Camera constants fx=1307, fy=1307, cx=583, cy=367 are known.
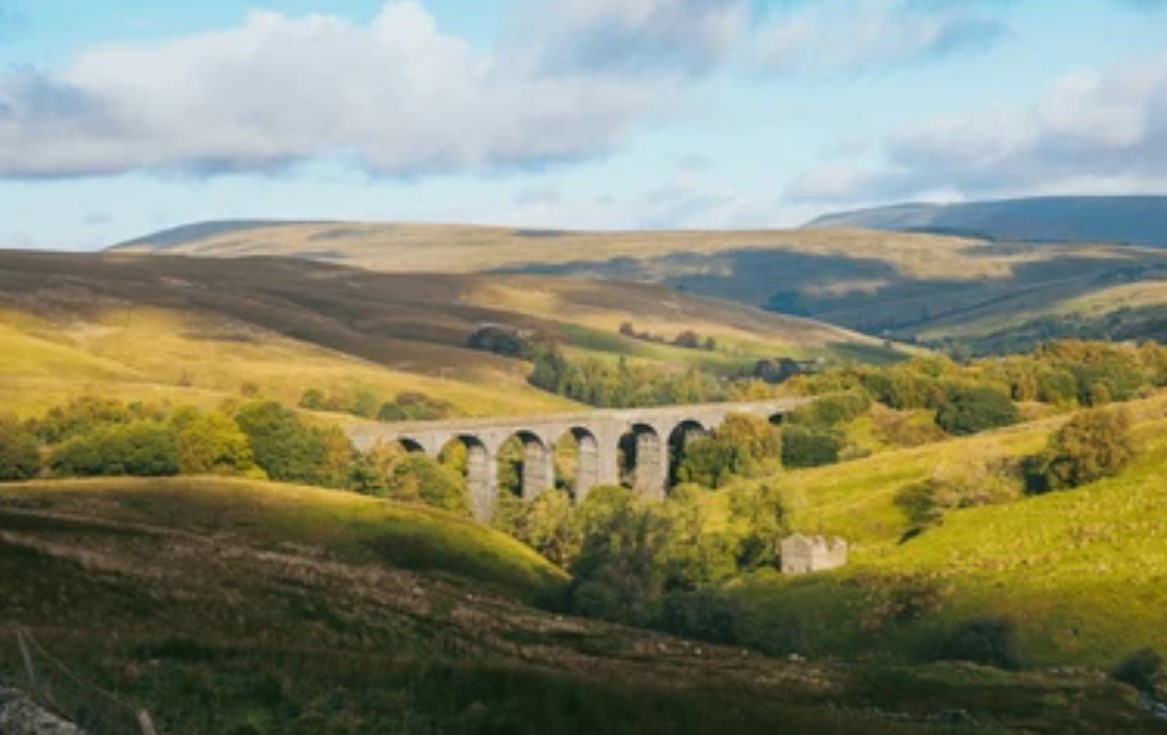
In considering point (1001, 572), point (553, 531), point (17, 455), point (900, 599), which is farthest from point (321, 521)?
point (1001, 572)

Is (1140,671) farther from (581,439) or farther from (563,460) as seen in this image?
(563,460)

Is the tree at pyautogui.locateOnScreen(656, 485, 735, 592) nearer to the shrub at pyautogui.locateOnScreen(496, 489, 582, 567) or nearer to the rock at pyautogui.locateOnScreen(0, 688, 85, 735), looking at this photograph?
the shrub at pyautogui.locateOnScreen(496, 489, 582, 567)

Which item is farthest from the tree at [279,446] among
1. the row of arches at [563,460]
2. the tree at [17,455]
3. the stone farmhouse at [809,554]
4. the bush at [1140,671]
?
the bush at [1140,671]

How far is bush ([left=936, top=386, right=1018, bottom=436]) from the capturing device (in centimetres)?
16800

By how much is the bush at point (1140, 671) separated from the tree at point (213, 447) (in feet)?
252

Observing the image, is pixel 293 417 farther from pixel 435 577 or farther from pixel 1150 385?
pixel 1150 385

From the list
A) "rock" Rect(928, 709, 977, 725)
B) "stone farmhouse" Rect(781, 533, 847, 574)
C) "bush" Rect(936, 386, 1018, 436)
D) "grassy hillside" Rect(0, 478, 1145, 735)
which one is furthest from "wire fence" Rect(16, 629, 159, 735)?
"bush" Rect(936, 386, 1018, 436)

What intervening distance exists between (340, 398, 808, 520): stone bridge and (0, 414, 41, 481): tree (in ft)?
113

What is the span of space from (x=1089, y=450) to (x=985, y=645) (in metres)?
46.0

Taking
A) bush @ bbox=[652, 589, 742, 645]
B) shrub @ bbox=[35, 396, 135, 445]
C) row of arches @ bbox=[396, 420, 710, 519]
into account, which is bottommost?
row of arches @ bbox=[396, 420, 710, 519]

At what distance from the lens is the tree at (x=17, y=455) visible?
10669 cm

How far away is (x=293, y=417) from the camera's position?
127m

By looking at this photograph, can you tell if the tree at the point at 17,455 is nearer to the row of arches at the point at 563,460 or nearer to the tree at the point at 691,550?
the row of arches at the point at 563,460

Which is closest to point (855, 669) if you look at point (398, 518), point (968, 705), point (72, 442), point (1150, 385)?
point (968, 705)
